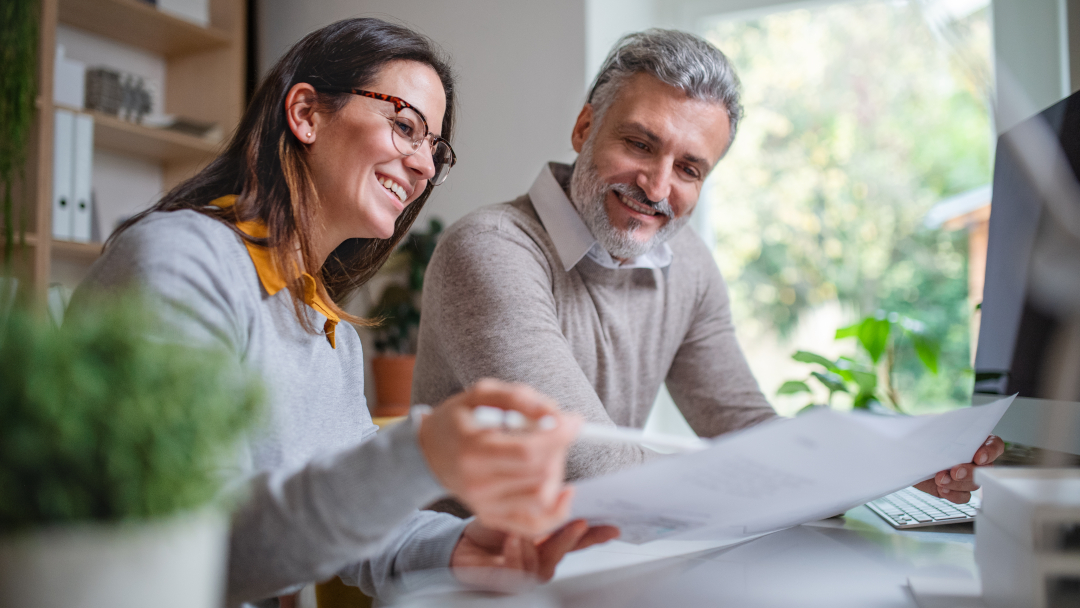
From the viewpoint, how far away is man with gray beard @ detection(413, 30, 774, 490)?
3.57ft

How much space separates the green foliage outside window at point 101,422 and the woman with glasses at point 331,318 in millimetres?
55

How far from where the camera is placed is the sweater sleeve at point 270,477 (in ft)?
1.51

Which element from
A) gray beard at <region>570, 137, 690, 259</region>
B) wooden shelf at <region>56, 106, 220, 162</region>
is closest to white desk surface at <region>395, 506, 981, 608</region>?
gray beard at <region>570, 137, 690, 259</region>

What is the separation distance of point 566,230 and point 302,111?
0.53 meters

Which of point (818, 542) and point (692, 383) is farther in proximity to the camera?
point (692, 383)

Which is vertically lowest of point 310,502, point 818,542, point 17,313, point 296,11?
point 818,542

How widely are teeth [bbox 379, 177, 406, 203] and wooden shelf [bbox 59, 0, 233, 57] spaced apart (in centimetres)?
209

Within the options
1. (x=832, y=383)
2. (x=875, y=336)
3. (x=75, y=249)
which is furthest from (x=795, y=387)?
(x=75, y=249)

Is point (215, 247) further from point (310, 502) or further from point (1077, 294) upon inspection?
point (1077, 294)

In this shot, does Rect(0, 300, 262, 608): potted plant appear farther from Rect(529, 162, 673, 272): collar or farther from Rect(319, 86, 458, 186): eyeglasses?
Rect(529, 162, 673, 272): collar

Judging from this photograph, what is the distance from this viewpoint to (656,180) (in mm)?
1265

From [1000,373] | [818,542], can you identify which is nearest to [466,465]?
[818,542]

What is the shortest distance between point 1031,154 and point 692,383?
684 millimetres

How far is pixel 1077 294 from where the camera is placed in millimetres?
863
